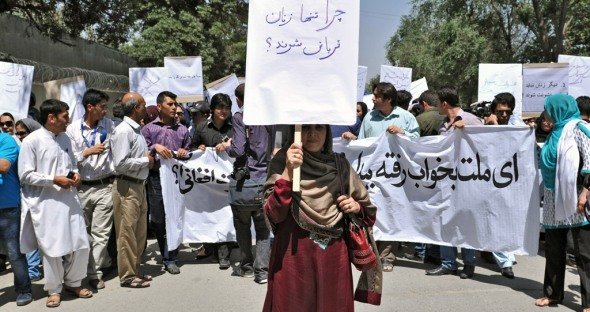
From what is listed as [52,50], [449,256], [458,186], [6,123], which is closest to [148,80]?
[6,123]

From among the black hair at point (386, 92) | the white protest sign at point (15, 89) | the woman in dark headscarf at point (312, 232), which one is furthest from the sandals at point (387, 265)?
the white protest sign at point (15, 89)

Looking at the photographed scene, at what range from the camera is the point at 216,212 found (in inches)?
259

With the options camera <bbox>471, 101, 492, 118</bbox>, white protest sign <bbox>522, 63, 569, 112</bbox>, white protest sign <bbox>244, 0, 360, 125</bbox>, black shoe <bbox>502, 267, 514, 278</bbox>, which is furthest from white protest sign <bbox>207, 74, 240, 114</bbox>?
white protest sign <bbox>244, 0, 360, 125</bbox>

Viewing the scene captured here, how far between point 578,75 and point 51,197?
785 cm

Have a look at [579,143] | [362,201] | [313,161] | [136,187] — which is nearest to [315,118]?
[313,161]

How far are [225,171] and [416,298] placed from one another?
2.66 meters

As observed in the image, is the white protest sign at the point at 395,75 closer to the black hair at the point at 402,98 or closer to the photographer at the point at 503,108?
the black hair at the point at 402,98

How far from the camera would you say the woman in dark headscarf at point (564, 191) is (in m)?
4.43

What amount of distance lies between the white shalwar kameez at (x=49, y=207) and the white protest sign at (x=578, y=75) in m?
7.45

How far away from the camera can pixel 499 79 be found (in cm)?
1012

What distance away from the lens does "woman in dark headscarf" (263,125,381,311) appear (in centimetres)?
308

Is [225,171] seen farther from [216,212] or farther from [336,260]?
[336,260]

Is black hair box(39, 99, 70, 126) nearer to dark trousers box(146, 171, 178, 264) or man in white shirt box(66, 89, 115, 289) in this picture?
man in white shirt box(66, 89, 115, 289)

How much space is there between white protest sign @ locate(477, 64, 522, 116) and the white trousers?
25.2ft
